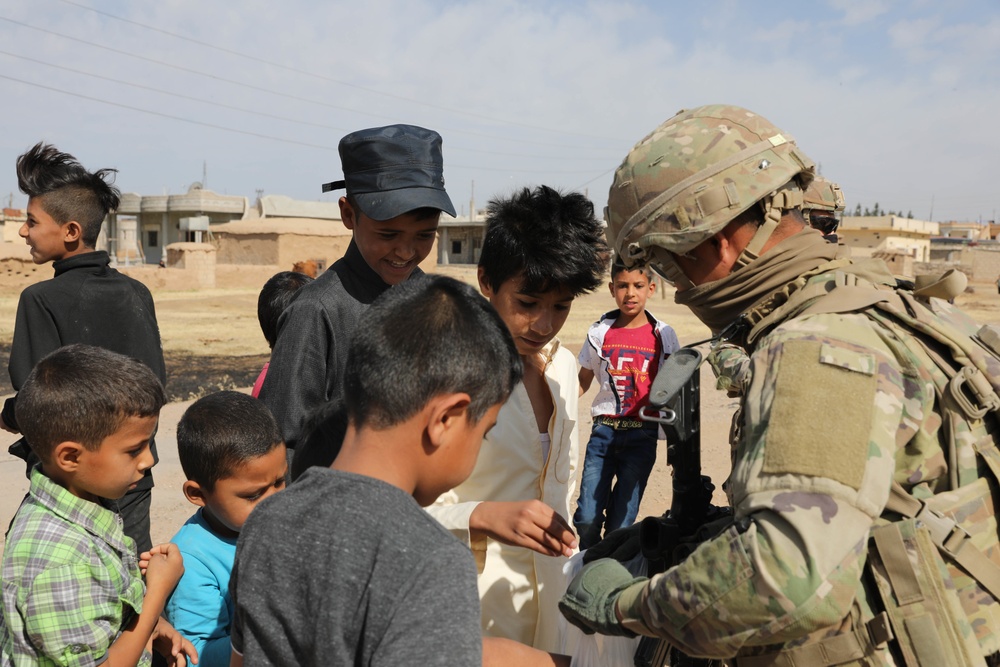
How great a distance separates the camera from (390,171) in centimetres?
275

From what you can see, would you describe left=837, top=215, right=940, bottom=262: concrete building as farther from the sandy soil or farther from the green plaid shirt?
the green plaid shirt

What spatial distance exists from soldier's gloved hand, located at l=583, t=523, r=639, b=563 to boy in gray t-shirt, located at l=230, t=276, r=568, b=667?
2.22 ft

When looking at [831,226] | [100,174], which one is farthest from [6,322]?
[831,226]

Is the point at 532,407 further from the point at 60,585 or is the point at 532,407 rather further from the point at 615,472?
the point at 615,472

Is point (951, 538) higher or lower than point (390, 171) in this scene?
lower

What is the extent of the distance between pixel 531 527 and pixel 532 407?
30.3 inches

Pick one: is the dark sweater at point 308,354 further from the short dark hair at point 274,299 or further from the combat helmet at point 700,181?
the short dark hair at point 274,299

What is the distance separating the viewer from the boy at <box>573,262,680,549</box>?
521cm

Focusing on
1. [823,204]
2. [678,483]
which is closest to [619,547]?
[678,483]

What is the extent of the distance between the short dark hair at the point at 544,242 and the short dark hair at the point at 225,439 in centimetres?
91

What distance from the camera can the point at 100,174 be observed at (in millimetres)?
3939

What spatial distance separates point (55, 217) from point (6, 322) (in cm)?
1652

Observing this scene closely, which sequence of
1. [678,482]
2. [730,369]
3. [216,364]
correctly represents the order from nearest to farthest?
1. [678,482]
2. [730,369]
3. [216,364]

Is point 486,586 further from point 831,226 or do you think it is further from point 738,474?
point 831,226
